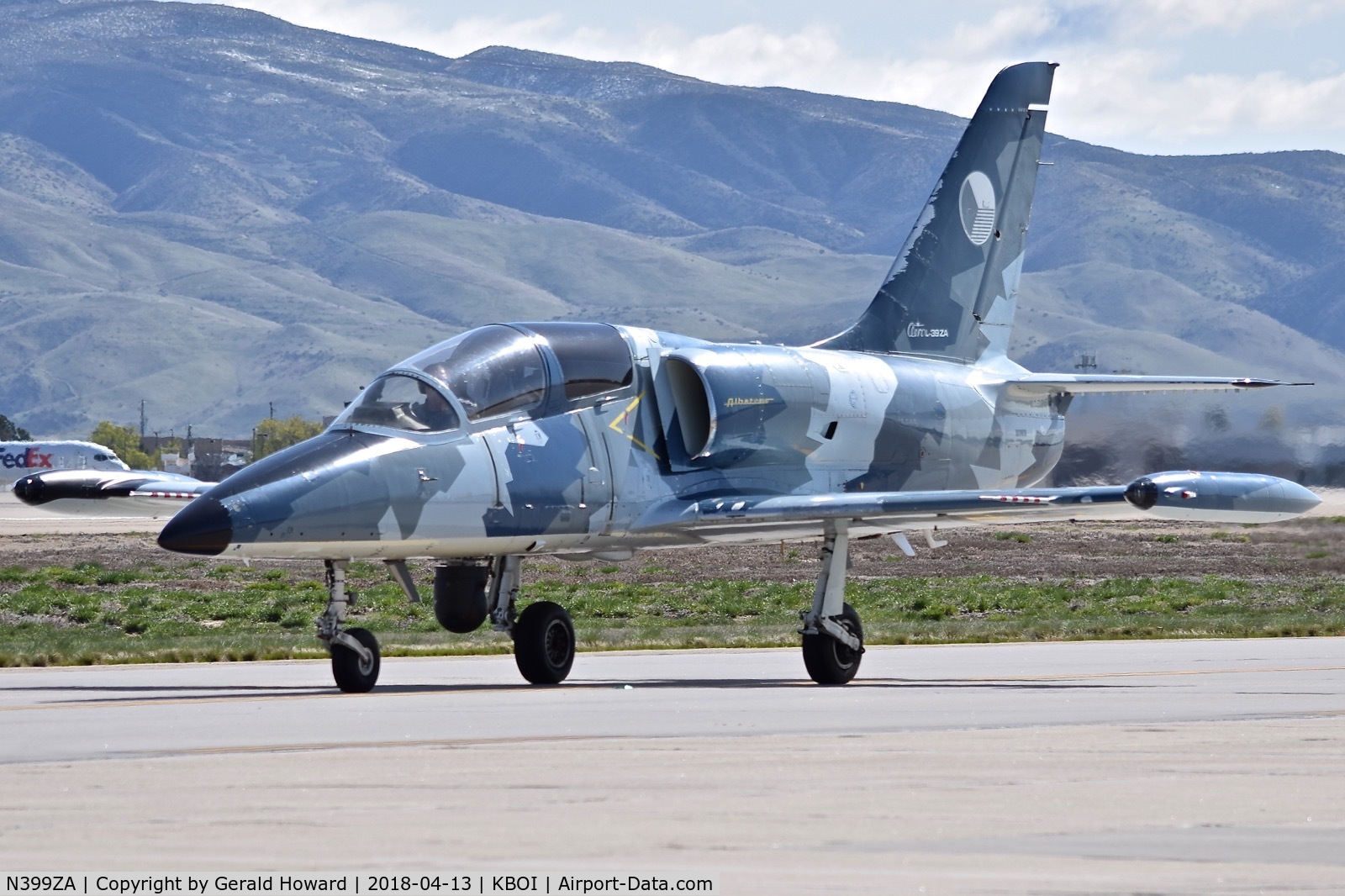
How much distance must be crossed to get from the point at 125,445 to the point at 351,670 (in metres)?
181

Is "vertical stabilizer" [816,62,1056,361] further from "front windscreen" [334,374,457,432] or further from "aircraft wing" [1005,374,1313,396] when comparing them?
"front windscreen" [334,374,457,432]

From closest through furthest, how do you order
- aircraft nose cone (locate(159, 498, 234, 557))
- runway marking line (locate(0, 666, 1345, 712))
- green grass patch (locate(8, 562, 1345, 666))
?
aircraft nose cone (locate(159, 498, 234, 557)) < runway marking line (locate(0, 666, 1345, 712)) < green grass patch (locate(8, 562, 1345, 666))

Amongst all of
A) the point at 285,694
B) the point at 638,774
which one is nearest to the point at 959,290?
the point at 285,694

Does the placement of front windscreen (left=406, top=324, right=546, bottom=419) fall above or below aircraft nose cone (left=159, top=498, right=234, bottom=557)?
above

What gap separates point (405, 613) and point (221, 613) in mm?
2843

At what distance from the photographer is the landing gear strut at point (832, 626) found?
59.4ft

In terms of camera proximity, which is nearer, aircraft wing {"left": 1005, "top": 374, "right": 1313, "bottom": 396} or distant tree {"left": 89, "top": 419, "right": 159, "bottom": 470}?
aircraft wing {"left": 1005, "top": 374, "right": 1313, "bottom": 396}

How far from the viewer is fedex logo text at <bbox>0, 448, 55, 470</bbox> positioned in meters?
112

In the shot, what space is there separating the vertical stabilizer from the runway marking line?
5.01 meters

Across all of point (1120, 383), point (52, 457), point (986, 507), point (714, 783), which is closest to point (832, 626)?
point (986, 507)

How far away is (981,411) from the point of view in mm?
22000

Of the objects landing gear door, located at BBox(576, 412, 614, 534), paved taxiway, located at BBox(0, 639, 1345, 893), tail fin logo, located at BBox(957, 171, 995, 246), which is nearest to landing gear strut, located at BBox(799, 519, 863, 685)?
paved taxiway, located at BBox(0, 639, 1345, 893)

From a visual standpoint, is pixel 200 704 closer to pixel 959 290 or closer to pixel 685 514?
pixel 685 514

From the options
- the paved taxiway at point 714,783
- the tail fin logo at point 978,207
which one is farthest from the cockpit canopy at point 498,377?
the tail fin logo at point 978,207
